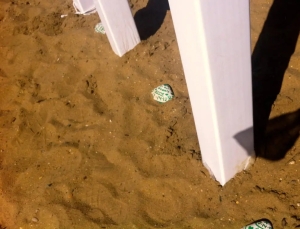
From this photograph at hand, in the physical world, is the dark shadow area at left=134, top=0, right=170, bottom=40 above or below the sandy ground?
above

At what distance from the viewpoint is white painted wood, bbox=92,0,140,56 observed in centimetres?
252

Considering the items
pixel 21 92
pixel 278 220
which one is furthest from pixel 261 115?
pixel 21 92

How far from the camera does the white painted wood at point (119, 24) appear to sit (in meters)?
2.52

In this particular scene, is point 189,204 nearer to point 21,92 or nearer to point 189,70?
point 189,70

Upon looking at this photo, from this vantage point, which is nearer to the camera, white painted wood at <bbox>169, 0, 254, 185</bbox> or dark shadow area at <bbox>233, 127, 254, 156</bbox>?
white painted wood at <bbox>169, 0, 254, 185</bbox>

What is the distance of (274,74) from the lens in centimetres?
225

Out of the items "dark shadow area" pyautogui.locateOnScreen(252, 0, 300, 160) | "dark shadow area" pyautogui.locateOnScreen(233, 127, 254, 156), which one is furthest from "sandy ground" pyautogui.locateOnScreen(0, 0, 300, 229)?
"dark shadow area" pyautogui.locateOnScreen(233, 127, 254, 156)

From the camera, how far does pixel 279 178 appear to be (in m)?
1.82

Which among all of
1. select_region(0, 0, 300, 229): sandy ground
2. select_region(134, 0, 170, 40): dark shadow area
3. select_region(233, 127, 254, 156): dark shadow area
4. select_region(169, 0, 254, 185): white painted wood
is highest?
select_region(169, 0, 254, 185): white painted wood

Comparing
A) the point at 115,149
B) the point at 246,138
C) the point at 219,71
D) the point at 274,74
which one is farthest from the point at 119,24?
the point at 219,71

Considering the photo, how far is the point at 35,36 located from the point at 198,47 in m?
2.58

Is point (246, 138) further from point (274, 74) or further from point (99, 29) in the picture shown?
point (99, 29)

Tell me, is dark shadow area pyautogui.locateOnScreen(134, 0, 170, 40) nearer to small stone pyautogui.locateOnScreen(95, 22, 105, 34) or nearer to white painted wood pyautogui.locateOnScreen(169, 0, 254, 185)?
small stone pyautogui.locateOnScreen(95, 22, 105, 34)

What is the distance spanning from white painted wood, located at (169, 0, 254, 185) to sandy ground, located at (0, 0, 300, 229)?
0.25 m
